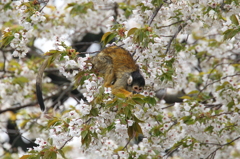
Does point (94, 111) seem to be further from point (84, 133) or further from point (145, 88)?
point (145, 88)

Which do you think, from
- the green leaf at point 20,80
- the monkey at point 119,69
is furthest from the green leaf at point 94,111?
the green leaf at point 20,80

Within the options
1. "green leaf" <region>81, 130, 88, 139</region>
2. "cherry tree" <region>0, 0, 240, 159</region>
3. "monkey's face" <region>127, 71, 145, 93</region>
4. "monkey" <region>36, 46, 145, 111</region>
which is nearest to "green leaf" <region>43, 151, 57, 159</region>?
"cherry tree" <region>0, 0, 240, 159</region>

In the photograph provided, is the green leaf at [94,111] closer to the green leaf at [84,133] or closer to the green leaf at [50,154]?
the green leaf at [84,133]

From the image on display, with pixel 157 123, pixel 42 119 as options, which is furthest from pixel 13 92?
pixel 157 123

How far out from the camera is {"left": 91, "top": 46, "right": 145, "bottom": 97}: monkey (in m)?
3.59

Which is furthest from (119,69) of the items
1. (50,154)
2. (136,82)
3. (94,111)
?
(50,154)

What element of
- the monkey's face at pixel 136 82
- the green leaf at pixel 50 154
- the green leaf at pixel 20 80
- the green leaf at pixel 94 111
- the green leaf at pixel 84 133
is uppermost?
the monkey's face at pixel 136 82

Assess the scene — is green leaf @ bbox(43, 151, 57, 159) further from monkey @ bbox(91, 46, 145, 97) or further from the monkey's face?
the monkey's face

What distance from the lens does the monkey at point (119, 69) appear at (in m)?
3.59

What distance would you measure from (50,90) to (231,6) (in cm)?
397

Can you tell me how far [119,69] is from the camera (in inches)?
149

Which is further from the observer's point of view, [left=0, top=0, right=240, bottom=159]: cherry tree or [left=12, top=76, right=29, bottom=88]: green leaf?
[left=12, top=76, right=29, bottom=88]: green leaf

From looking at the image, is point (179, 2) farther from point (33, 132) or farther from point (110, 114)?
point (33, 132)

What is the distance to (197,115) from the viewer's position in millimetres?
4156
